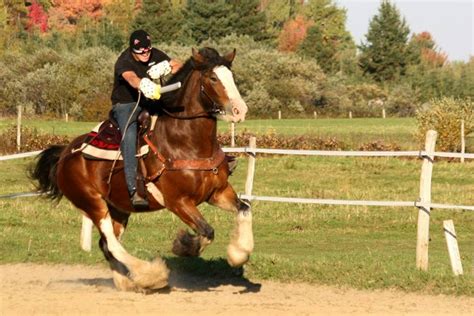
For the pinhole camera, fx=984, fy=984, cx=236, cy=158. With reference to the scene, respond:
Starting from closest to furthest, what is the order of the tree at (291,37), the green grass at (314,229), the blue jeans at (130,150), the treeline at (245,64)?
the blue jeans at (130,150) < the green grass at (314,229) < the treeline at (245,64) < the tree at (291,37)

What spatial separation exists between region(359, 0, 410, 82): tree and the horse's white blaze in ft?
266

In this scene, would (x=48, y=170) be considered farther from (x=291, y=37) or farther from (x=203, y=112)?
(x=291, y=37)

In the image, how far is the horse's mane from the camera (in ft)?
31.6

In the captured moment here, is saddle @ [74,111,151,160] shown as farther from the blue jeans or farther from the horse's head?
the horse's head

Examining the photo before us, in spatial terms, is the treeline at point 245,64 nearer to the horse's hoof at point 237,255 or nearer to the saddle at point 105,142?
the saddle at point 105,142

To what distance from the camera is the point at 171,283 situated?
1145 cm

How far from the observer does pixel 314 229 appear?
18.8 meters

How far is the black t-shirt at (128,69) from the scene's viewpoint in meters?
10.5

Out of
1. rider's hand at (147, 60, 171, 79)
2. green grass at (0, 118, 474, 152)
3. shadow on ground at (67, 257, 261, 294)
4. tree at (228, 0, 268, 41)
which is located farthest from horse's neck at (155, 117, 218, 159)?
tree at (228, 0, 268, 41)

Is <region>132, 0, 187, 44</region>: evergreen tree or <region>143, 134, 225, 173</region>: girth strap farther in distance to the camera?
<region>132, 0, 187, 44</region>: evergreen tree

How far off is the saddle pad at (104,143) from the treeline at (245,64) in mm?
49637

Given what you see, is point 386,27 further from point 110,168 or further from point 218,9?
point 110,168

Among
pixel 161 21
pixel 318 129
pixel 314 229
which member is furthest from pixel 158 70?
pixel 161 21

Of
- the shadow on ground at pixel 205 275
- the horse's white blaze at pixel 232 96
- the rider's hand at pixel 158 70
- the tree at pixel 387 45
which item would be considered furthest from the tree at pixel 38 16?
the horse's white blaze at pixel 232 96
